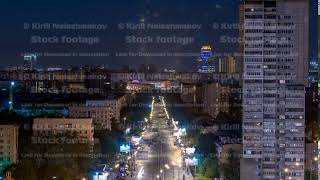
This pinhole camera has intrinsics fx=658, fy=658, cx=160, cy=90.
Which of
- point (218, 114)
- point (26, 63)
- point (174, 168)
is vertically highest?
point (26, 63)

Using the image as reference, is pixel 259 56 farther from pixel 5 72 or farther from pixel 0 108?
pixel 0 108

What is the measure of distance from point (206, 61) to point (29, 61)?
1.32 m

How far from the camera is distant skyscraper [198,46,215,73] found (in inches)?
183

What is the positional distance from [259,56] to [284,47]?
7.9 inches

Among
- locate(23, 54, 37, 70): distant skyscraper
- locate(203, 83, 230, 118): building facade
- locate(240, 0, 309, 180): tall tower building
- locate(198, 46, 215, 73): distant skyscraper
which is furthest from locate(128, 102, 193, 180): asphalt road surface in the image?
locate(23, 54, 37, 70): distant skyscraper

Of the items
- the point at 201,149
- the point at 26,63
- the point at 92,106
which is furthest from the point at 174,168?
the point at 92,106

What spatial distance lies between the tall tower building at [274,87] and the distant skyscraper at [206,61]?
0.90 feet

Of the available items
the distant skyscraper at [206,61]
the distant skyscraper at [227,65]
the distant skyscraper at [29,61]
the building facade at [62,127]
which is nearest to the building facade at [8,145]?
the building facade at [62,127]

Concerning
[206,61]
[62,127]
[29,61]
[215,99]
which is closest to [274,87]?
[206,61]

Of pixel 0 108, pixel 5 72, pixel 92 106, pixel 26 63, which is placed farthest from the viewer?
pixel 92 106

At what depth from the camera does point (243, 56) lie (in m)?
4.96

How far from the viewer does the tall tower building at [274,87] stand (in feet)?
16.1

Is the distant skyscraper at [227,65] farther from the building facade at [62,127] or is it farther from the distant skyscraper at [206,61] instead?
the building facade at [62,127]

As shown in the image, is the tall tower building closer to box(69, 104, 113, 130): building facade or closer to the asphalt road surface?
the asphalt road surface
